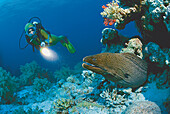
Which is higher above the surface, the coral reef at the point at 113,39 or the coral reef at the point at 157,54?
the coral reef at the point at 113,39

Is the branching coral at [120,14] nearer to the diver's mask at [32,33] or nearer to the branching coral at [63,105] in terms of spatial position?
the branching coral at [63,105]

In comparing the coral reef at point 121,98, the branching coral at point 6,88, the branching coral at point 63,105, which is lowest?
the coral reef at point 121,98

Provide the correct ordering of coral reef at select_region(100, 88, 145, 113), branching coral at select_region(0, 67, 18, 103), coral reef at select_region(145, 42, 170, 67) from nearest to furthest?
coral reef at select_region(145, 42, 170, 67) < coral reef at select_region(100, 88, 145, 113) < branching coral at select_region(0, 67, 18, 103)

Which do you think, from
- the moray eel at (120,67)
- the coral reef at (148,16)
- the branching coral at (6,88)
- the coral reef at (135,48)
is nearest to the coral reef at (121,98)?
the moray eel at (120,67)

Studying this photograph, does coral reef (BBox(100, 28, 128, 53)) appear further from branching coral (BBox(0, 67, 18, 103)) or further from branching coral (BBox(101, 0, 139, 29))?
branching coral (BBox(0, 67, 18, 103))

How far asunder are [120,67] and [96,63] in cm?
62

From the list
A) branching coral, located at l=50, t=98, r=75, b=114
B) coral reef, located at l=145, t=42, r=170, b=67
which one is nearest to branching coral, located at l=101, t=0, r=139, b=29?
coral reef, located at l=145, t=42, r=170, b=67

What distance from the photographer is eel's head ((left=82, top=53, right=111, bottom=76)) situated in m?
2.59

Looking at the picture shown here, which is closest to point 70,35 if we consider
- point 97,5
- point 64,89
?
point 97,5

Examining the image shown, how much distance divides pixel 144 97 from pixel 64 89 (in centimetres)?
310

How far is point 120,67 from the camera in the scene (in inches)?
112

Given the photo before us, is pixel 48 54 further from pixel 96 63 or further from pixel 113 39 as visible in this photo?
pixel 96 63

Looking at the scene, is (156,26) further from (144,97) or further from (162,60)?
(144,97)

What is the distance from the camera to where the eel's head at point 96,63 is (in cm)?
259
